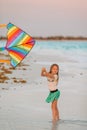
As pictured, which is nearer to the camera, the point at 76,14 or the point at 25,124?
the point at 25,124

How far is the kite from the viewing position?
6.54 feet

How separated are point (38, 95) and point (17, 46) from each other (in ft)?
1.06

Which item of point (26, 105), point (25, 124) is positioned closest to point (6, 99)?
point (26, 105)

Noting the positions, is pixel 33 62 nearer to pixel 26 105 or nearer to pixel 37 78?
pixel 37 78

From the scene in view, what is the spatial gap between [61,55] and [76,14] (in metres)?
0.22

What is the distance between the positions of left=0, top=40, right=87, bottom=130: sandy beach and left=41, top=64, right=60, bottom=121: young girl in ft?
0.10

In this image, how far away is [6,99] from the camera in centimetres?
Result: 223

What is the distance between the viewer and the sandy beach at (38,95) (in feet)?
6.70

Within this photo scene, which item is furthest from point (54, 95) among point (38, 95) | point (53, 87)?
point (38, 95)

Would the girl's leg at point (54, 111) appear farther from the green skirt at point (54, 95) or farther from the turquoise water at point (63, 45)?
the turquoise water at point (63, 45)

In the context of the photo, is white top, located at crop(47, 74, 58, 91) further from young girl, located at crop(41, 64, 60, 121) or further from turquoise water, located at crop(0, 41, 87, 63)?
turquoise water, located at crop(0, 41, 87, 63)

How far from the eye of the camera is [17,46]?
2.00 metres

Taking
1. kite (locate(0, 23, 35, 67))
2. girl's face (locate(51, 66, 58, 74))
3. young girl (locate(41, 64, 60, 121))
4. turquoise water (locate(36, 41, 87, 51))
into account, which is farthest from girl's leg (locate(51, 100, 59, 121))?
turquoise water (locate(36, 41, 87, 51))

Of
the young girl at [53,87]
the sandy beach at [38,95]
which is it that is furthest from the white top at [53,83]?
the sandy beach at [38,95]
